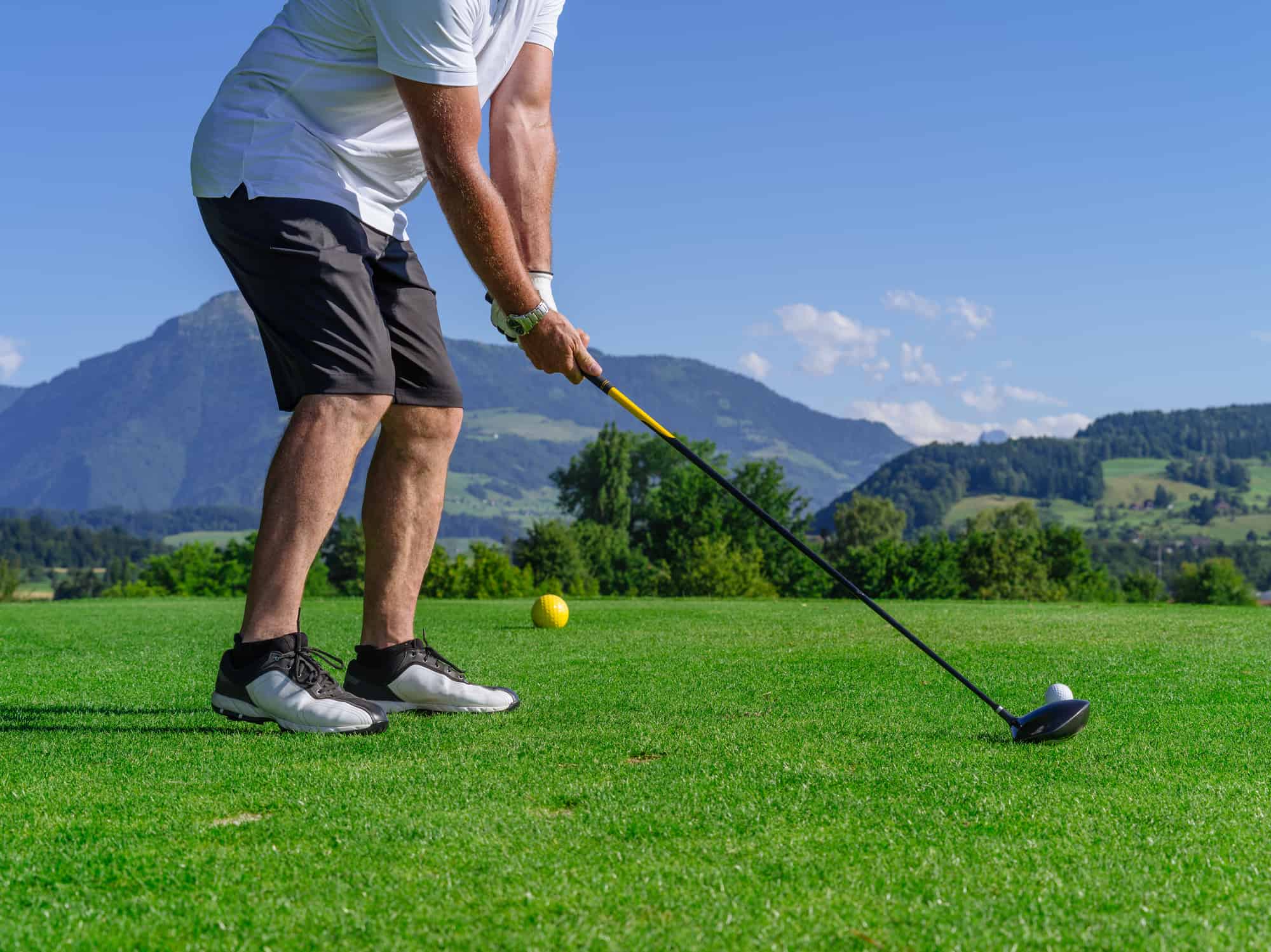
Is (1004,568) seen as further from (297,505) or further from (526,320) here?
(297,505)

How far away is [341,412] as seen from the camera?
11.6ft

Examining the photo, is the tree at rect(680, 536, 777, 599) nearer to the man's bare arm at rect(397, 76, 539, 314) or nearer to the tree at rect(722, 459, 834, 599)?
the tree at rect(722, 459, 834, 599)

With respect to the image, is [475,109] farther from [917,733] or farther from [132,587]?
[132,587]

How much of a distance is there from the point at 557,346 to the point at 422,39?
102 centimetres

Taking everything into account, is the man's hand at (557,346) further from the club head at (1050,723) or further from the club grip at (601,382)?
the club head at (1050,723)

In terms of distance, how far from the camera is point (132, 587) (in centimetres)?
5800

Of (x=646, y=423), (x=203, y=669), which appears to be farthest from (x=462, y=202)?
(x=203, y=669)

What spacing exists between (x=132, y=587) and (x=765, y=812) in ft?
202

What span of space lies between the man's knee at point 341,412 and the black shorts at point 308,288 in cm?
2

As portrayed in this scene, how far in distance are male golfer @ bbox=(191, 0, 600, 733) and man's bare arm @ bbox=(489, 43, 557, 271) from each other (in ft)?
0.57

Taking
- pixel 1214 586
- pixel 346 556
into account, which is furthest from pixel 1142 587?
pixel 346 556

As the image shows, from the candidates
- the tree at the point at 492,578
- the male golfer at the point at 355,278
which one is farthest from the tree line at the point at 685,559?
the male golfer at the point at 355,278

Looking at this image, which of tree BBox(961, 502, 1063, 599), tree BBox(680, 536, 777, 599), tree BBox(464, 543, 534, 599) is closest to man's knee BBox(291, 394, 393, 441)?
tree BBox(464, 543, 534, 599)

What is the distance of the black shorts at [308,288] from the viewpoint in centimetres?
351
